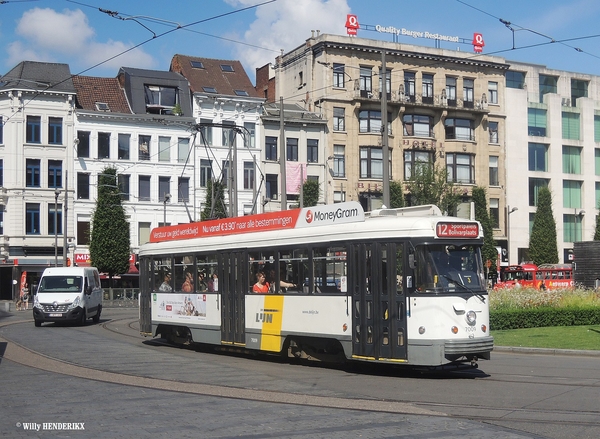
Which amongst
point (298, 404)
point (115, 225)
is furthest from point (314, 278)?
point (115, 225)

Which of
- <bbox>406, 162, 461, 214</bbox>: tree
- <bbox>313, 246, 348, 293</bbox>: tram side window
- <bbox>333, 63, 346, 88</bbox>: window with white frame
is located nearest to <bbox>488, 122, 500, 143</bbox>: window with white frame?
<bbox>333, 63, 346, 88</bbox>: window with white frame

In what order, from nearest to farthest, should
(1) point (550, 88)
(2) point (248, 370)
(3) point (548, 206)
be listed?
(2) point (248, 370) → (3) point (548, 206) → (1) point (550, 88)

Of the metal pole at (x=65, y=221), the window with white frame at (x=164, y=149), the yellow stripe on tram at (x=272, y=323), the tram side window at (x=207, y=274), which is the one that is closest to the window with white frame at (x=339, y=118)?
the window with white frame at (x=164, y=149)

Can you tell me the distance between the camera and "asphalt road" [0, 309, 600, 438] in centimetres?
1021

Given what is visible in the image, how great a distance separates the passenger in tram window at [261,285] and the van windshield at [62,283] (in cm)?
1551

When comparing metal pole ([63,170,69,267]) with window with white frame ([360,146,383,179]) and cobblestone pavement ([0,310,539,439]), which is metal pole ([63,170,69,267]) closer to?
window with white frame ([360,146,383,179])

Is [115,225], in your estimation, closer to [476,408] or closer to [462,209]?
[462,209]

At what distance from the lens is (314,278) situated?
685 inches

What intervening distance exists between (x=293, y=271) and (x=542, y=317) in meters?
12.6

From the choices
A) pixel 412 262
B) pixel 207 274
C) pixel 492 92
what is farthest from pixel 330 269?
pixel 492 92

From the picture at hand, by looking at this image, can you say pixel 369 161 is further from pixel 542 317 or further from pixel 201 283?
pixel 201 283

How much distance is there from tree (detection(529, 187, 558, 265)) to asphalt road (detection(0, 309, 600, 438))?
52188mm

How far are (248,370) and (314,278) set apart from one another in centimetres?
221

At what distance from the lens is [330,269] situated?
16.9m
